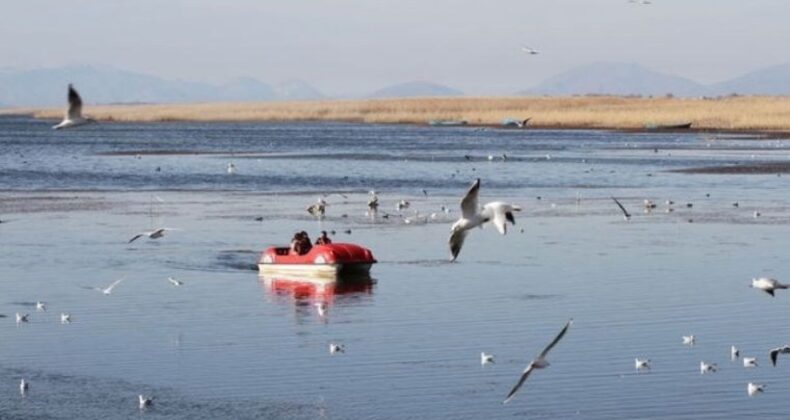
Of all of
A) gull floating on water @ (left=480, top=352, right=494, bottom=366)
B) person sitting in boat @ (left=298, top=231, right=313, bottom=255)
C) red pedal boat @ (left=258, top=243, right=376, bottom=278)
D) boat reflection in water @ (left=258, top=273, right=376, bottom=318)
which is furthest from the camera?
person sitting in boat @ (left=298, top=231, right=313, bottom=255)

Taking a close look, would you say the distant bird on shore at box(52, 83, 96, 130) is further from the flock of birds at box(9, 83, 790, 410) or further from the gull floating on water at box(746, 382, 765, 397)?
the gull floating on water at box(746, 382, 765, 397)

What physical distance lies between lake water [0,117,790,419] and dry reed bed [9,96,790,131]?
65080mm

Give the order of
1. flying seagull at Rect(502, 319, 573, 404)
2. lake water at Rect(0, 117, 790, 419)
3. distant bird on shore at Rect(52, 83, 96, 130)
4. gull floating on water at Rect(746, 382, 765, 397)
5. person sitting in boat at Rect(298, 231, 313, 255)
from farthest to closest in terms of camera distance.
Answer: person sitting in boat at Rect(298, 231, 313, 255)
gull floating on water at Rect(746, 382, 765, 397)
lake water at Rect(0, 117, 790, 419)
distant bird on shore at Rect(52, 83, 96, 130)
flying seagull at Rect(502, 319, 573, 404)

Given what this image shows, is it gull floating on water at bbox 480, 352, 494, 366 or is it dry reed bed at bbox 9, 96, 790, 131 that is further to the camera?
dry reed bed at bbox 9, 96, 790, 131

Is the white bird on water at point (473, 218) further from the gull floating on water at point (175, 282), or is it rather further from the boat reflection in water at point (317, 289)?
the gull floating on water at point (175, 282)

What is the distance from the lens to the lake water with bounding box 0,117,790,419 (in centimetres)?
2078

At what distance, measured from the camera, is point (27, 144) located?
104 meters

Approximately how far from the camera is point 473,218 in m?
15.2

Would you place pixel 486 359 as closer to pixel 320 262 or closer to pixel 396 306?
pixel 396 306

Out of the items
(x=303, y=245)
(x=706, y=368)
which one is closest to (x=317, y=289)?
(x=303, y=245)

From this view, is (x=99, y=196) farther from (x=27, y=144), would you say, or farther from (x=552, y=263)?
(x=27, y=144)

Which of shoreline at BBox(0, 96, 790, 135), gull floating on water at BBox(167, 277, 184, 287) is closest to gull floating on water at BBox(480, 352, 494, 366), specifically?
gull floating on water at BBox(167, 277, 184, 287)

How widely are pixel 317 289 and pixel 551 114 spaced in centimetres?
11573

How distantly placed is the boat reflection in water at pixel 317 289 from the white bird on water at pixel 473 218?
42.9 ft
